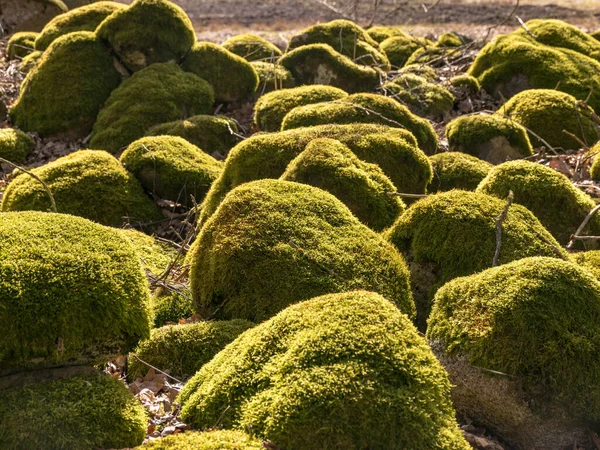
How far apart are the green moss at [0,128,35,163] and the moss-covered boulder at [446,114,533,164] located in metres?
6.01

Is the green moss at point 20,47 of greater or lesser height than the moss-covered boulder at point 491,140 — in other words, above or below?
below

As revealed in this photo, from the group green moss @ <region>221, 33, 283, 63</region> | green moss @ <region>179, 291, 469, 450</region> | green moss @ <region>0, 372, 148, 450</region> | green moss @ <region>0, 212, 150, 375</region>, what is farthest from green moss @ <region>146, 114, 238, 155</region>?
green moss @ <region>0, 372, 148, 450</region>

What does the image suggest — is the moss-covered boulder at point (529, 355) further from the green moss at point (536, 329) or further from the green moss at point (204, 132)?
the green moss at point (204, 132)

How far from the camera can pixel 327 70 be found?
40.3 feet

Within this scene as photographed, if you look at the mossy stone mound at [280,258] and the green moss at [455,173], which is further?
the green moss at [455,173]

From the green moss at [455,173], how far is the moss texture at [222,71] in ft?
14.9

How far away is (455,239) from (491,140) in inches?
165

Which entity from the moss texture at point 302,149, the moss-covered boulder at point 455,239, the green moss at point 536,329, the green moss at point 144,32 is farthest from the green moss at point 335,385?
the green moss at point 144,32

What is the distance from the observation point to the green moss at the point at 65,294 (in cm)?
383

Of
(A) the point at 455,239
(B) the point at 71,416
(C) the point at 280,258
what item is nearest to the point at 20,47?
(C) the point at 280,258

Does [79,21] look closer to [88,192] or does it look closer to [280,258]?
[88,192]

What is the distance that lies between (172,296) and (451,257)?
7.39 ft

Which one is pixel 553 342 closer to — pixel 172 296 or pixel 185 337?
pixel 185 337

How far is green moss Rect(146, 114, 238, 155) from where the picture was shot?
991 centimetres
